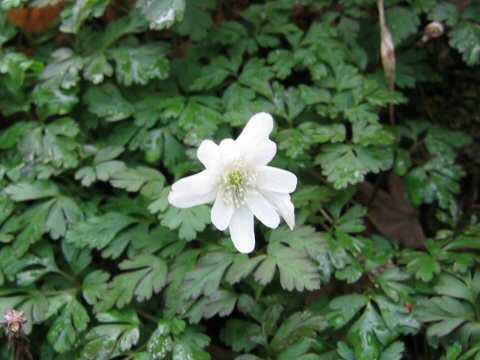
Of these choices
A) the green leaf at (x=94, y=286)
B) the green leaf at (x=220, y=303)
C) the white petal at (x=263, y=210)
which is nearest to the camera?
the white petal at (x=263, y=210)

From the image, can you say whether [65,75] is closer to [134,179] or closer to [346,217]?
[134,179]

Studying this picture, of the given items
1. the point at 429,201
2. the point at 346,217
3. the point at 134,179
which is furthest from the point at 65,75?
the point at 429,201

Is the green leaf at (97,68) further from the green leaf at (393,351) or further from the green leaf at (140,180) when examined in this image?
the green leaf at (393,351)

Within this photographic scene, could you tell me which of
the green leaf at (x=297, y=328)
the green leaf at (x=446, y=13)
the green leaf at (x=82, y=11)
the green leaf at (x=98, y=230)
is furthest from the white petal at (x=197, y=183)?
the green leaf at (x=446, y=13)

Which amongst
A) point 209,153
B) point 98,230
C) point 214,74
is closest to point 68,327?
point 98,230

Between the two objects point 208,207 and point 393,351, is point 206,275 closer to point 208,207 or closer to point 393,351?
point 208,207

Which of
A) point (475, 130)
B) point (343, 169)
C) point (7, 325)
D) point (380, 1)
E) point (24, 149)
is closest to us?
point (7, 325)

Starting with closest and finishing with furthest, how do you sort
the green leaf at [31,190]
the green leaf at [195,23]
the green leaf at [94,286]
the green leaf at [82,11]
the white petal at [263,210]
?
1. the white petal at [263,210]
2. the green leaf at [94,286]
3. the green leaf at [31,190]
4. the green leaf at [82,11]
5. the green leaf at [195,23]
